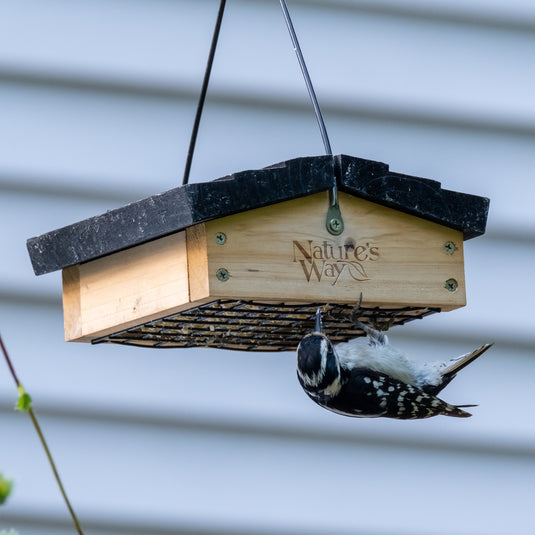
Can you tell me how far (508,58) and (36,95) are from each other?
141 cm

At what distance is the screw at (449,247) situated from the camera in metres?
2.55

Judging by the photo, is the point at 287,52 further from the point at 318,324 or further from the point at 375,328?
the point at 318,324

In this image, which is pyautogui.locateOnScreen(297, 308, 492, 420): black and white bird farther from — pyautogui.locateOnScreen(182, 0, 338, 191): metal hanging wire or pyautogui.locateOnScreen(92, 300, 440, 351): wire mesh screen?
pyautogui.locateOnScreen(182, 0, 338, 191): metal hanging wire

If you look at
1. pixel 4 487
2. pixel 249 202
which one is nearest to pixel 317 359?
pixel 249 202

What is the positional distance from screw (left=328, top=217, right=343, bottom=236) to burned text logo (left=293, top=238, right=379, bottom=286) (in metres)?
0.02

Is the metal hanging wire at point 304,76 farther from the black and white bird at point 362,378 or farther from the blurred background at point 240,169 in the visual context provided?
the blurred background at point 240,169

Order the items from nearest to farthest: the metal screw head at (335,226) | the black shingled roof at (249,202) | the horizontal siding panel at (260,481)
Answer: the black shingled roof at (249,202) < the metal screw head at (335,226) < the horizontal siding panel at (260,481)

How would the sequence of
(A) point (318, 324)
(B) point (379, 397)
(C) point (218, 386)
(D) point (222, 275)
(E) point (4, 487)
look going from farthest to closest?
(C) point (218, 386)
(B) point (379, 397)
(A) point (318, 324)
(D) point (222, 275)
(E) point (4, 487)

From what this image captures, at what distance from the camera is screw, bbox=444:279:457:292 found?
8.36 ft

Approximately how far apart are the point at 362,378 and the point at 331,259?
1.20ft

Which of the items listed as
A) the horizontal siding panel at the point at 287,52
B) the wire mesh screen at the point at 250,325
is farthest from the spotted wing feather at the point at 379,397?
the horizontal siding panel at the point at 287,52

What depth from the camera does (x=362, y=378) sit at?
264 cm

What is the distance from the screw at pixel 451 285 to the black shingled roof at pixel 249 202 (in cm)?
11

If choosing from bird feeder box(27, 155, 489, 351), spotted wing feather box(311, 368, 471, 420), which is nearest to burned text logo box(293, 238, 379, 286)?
bird feeder box(27, 155, 489, 351)
